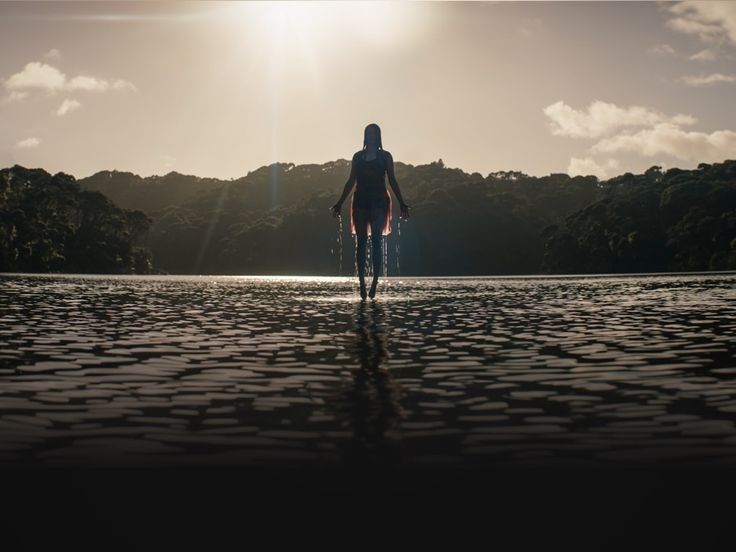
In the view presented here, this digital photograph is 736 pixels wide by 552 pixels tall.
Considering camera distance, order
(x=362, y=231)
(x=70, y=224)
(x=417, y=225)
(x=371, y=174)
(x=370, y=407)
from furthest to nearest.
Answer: (x=417, y=225) → (x=70, y=224) → (x=371, y=174) → (x=362, y=231) → (x=370, y=407)

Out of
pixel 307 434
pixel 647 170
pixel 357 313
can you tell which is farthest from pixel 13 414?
pixel 647 170

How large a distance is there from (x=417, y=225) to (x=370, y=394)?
120m

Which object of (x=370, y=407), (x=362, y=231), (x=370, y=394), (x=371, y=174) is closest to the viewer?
(x=370, y=407)

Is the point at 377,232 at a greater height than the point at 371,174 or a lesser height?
lesser

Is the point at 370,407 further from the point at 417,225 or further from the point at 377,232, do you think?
the point at 417,225

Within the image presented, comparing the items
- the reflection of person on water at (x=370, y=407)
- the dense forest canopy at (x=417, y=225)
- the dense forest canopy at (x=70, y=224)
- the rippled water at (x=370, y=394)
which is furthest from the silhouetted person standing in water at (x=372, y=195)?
the dense forest canopy at (x=70, y=224)

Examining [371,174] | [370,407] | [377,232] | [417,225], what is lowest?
[370,407]

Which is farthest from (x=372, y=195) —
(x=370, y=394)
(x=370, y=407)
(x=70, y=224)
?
(x=70, y=224)

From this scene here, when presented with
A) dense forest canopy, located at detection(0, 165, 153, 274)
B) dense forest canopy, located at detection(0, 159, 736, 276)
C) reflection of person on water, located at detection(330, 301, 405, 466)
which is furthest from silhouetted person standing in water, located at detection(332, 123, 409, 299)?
dense forest canopy, located at detection(0, 165, 153, 274)

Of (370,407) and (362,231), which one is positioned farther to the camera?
(362,231)

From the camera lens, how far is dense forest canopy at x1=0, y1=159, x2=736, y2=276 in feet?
290

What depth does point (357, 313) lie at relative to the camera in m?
12.0

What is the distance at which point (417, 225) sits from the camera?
409ft

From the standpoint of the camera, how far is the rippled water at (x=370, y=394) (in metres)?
3.51
